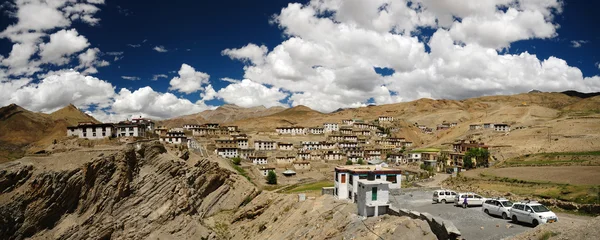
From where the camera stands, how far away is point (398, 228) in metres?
18.7

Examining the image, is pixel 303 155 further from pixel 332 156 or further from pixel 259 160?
pixel 259 160

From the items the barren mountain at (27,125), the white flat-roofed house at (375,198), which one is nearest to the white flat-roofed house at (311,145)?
the barren mountain at (27,125)

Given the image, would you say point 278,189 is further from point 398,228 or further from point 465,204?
point 398,228

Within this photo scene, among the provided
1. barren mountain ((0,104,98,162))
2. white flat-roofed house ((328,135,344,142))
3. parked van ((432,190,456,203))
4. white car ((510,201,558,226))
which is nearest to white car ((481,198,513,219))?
white car ((510,201,558,226))

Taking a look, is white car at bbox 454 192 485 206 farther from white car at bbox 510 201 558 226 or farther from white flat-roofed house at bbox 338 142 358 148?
white flat-roofed house at bbox 338 142 358 148

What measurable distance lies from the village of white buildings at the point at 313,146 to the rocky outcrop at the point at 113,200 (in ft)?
29.6

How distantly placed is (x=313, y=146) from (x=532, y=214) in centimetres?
7149

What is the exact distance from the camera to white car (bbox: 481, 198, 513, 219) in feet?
69.0

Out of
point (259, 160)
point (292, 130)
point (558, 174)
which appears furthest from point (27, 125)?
point (558, 174)

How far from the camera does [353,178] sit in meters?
30.2

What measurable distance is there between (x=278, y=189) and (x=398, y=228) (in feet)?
131

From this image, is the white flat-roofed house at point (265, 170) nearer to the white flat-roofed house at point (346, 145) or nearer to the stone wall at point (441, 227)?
the white flat-roofed house at point (346, 145)

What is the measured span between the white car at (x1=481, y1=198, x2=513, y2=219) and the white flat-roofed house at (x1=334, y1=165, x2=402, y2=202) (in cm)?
844

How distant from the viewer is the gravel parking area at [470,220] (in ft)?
61.0
